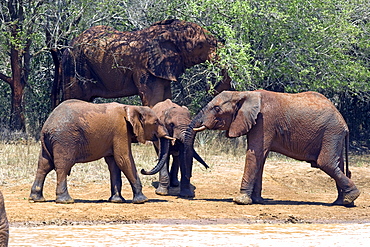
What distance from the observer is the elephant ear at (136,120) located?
11.9 meters

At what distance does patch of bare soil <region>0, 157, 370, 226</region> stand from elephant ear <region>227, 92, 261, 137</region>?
1202 millimetres

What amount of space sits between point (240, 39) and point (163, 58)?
2.62 metres

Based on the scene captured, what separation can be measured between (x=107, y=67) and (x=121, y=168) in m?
5.03

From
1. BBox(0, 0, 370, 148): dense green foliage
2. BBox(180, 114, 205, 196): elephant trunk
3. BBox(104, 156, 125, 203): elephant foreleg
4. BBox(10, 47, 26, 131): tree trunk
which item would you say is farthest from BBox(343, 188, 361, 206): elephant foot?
BBox(10, 47, 26, 131): tree trunk

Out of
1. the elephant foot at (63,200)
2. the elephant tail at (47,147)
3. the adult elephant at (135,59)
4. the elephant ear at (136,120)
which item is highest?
the adult elephant at (135,59)

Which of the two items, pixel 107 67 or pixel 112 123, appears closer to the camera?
pixel 112 123

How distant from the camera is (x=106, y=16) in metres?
18.4

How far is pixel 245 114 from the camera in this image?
40.0ft

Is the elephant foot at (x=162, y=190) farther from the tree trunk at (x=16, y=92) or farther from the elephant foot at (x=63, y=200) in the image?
the tree trunk at (x=16, y=92)

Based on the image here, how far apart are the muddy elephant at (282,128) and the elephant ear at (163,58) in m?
3.32

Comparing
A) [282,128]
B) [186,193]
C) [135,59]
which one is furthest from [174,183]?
[135,59]

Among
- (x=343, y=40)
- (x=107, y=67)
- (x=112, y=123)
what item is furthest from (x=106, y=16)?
(x=112, y=123)

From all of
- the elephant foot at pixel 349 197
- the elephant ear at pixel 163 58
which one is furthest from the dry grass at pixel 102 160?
the elephant foot at pixel 349 197

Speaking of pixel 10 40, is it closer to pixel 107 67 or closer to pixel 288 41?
pixel 107 67
